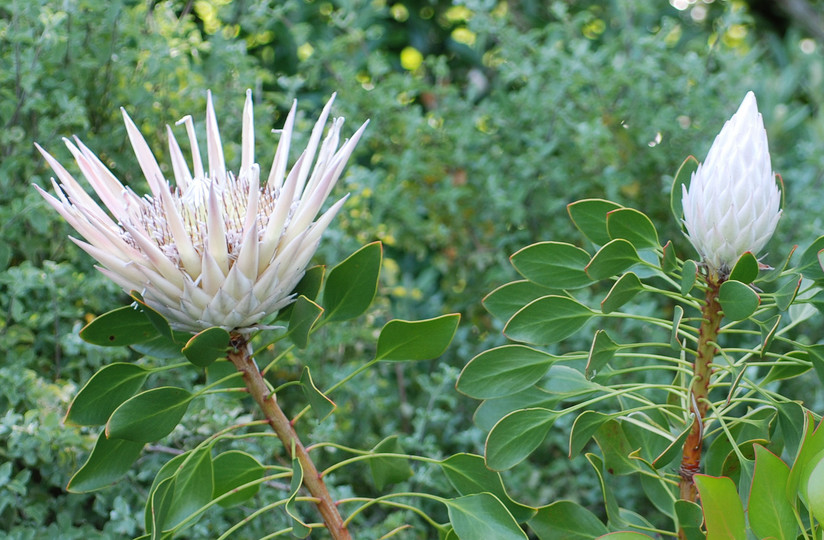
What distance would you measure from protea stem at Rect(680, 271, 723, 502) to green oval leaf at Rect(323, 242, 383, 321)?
32 centimetres

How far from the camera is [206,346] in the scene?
25.9 inches

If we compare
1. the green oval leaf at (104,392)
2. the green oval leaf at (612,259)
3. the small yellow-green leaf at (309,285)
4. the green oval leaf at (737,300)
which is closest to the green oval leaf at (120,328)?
the green oval leaf at (104,392)

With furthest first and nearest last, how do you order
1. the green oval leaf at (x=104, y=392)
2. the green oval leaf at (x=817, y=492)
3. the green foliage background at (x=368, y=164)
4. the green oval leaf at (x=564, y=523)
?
the green foliage background at (x=368, y=164) < the green oval leaf at (x=564, y=523) < the green oval leaf at (x=104, y=392) < the green oval leaf at (x=817, y=492)

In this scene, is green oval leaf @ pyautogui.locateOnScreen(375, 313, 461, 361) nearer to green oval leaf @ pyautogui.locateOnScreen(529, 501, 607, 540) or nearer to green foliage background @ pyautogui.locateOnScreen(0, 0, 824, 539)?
green oval leaf @ pyautogui.locateOnScreen(529, 501, 607, 540)

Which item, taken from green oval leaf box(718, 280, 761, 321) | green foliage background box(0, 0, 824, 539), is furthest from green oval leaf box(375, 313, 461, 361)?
green foliage background box(0, 0, 824, 539)

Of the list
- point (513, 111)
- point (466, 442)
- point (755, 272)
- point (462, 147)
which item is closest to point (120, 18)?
point (462, 147)

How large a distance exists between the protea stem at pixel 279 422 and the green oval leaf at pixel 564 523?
203mm

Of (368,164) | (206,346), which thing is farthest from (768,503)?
(368,164)

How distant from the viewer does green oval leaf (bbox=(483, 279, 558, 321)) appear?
2.74 feet

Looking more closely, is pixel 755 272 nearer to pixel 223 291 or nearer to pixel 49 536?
pixel 223 291

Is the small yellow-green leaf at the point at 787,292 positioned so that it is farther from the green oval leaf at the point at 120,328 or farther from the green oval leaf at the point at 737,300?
the green oval leaf at the point at 120,328

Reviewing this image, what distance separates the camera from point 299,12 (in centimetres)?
211

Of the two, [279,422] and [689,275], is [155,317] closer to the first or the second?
[279,422]

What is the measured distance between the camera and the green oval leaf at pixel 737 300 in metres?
0.66
